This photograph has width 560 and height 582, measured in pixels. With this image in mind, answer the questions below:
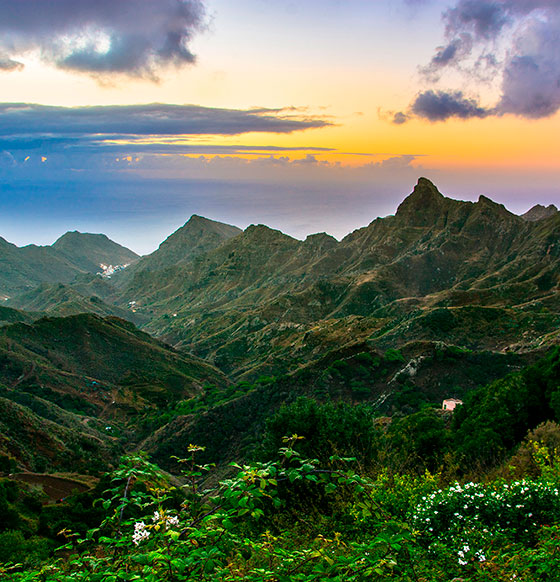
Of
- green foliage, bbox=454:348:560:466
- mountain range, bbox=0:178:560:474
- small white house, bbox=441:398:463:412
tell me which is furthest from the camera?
mountain range, bbox=0:178:560:474

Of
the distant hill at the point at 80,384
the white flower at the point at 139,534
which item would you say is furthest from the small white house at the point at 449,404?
the white flower at the point at 139,534

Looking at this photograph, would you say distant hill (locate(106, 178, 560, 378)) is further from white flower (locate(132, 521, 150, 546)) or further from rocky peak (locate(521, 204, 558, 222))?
white flower (locate(132, 521, 150, 546))

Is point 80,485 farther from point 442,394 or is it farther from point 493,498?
point 442,394

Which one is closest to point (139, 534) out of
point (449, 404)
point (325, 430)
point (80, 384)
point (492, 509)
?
point (492, 509)

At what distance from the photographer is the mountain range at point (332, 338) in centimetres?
5900

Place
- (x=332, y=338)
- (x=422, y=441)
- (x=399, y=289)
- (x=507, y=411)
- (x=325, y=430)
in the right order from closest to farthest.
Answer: (x=325, y=430) → (x=422, y=441) → (x=507, y=411) → (x=332, y=338) → (x=399, y=289)

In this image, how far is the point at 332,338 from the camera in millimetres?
94812

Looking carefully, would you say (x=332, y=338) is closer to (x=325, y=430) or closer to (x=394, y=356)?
(x=394, y=356)

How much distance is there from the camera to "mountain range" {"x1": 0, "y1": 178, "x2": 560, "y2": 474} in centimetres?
5900

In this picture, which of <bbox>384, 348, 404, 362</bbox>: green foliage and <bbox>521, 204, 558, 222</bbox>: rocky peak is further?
<bbox>521, 204, 558, 222</bbox>: rocky peak

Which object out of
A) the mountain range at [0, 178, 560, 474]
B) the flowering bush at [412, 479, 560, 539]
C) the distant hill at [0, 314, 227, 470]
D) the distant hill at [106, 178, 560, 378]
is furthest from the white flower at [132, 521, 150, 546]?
the distant hill at [106, 178, 560, 378]

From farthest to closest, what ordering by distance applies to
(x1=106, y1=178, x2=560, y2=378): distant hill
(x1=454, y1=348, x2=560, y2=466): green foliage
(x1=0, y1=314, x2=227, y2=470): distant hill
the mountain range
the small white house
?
(x1=106, y1=178, x2=560, y2=378): distant hill, the mountain range, the small white house, (x1=0, y1=314, x2=227, y2=470): distant hill, (x1=454, y1=348, x2=560, y2=466): green foliage

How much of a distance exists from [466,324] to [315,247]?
12274 cm

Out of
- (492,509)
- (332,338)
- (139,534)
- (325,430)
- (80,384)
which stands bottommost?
(80,384)
